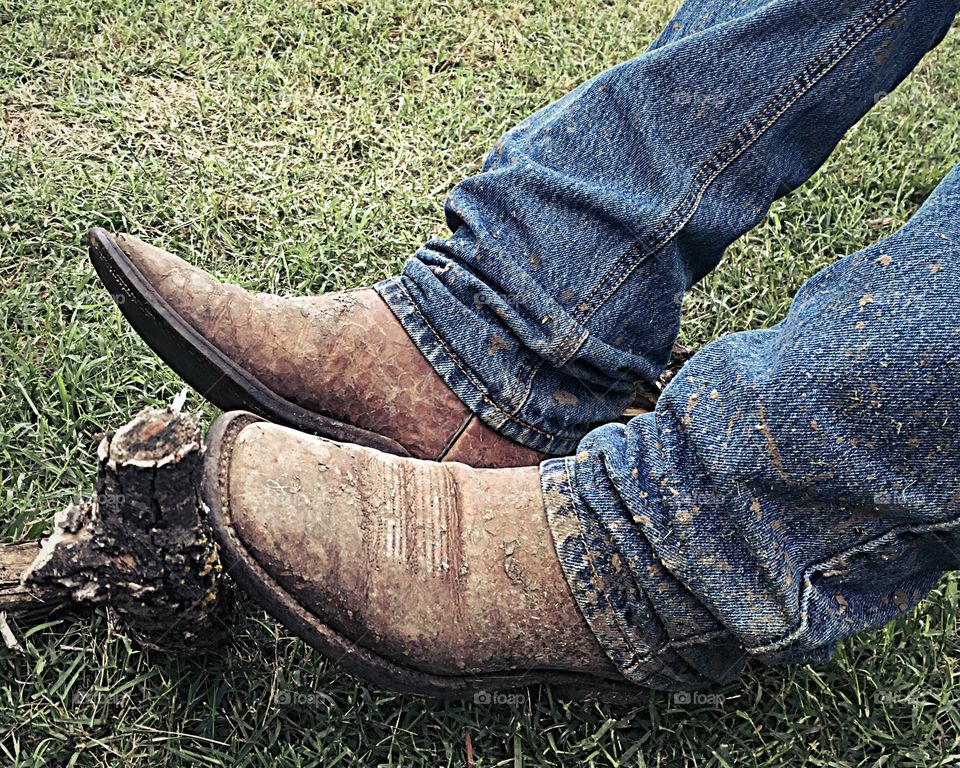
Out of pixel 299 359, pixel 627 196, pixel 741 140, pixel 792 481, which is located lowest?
pixel 299 359

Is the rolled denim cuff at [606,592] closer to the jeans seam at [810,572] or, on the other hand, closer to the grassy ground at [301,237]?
the jeans seam at [810,572]

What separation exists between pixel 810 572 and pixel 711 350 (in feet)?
0.93

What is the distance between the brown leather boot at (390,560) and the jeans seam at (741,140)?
0.30 meters

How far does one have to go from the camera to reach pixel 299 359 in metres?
1.43

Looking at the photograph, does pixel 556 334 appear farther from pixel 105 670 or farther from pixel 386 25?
pixel 386 25

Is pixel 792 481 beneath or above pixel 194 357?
above

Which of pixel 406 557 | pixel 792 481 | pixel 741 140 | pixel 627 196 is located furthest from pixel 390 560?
pixel 741 140

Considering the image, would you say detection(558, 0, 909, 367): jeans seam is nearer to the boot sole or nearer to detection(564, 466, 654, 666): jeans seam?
detection(564, 466, 654, 666): jeans seam

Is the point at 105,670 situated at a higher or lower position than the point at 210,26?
lower

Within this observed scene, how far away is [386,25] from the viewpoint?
266 centimetres

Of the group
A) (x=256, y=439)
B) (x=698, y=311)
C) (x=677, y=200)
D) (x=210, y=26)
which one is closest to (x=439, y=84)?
(x=210, y=26)

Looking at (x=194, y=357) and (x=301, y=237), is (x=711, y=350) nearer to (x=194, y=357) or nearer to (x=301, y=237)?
(x=194, y=357)

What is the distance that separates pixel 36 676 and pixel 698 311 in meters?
1.44

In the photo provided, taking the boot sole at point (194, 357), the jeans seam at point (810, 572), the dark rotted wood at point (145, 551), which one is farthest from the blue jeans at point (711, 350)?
the dark rotted wood at point (145, 551)
